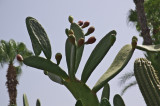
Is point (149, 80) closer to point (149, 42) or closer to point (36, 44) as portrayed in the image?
point (36, 44)

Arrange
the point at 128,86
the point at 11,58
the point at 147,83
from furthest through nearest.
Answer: the point at 11,58 → the point at 128,86 → the point at 147,83

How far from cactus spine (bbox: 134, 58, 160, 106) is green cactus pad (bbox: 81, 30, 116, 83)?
1.06ft

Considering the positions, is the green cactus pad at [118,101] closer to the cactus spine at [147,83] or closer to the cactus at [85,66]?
the cactus at [85,66]

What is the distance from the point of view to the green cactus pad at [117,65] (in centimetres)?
180

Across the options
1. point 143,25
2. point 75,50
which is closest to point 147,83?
point 75,50

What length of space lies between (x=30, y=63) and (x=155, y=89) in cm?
82

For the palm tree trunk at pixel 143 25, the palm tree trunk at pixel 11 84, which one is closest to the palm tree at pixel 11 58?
the palm tree trunk at pixel 11 84

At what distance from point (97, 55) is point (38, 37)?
15.7 inches

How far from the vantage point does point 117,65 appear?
6.16ft

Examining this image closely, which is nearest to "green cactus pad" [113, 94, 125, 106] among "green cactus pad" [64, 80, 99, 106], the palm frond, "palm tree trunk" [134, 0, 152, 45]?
"green cactus pad" [64, 80, 99, 106]

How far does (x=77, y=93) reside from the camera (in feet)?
5.99

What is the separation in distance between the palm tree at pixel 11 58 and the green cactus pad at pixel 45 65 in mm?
13896

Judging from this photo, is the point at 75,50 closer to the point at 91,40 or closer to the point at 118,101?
the point at 91,40

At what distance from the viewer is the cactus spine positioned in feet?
6.59
